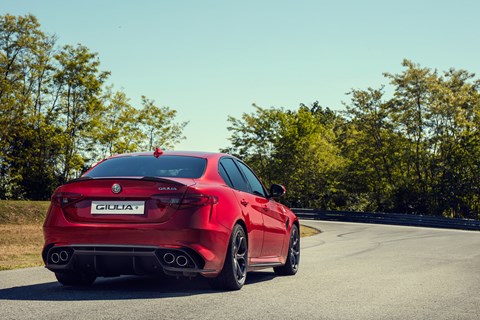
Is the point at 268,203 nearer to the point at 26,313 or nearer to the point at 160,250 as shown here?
the point at 160,250

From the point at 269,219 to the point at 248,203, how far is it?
0.89 meters

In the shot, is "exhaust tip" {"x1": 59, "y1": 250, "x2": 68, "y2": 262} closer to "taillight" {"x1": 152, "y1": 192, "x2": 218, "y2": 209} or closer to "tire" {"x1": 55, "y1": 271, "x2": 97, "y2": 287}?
"tire" {"x1": 55, "y1": 271, "x2": 97, "y2": 287}

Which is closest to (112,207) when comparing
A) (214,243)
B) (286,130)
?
(214,243)

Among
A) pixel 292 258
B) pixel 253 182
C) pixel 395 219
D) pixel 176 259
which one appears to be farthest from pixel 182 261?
pixel 395 219

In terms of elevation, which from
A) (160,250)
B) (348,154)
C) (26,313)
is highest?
(348,154)

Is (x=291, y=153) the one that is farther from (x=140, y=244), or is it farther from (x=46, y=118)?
(x=140, y=244)

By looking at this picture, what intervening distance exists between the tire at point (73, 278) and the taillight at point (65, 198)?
32.7 inches

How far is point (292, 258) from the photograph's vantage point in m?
10.4

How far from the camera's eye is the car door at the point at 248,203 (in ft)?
26.9

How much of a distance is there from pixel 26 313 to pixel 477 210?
51.9 m

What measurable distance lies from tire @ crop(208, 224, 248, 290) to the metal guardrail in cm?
3259

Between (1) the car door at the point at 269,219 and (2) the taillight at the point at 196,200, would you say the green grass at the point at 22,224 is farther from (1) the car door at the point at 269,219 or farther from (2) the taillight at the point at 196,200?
(2) the taillight at the point at 196,200

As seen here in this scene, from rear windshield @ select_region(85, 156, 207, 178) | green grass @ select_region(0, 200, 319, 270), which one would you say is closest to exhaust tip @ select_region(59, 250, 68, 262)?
rear windshield @ select_region(85, 156, 207, 178)

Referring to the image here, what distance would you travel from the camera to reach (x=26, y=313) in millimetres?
6055
